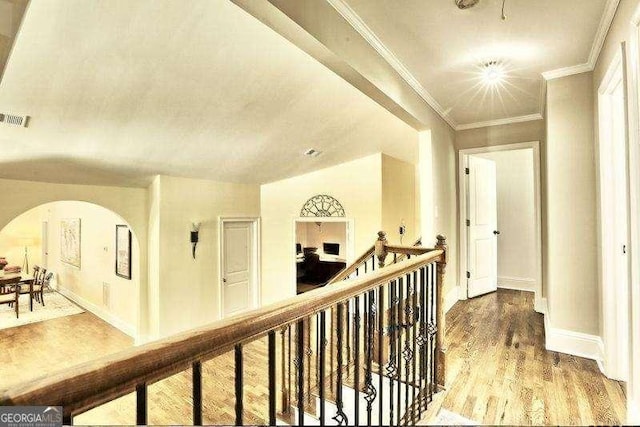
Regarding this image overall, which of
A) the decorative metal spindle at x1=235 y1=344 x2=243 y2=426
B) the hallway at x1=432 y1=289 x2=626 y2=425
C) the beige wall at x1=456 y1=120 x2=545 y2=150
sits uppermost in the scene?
the beige wall at x1=456 y1=120 x2=545 y2=150

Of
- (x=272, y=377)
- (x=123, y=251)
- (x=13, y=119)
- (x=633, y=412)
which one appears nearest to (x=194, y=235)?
(x=123, y=251)

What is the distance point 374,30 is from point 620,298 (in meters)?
2.63

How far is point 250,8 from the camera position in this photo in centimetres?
165

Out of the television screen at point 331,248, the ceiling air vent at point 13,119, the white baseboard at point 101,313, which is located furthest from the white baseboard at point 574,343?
the television screen at point 331,248

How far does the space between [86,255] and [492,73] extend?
26.5ft

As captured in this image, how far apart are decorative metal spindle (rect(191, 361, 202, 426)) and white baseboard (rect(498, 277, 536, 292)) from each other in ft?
19.5

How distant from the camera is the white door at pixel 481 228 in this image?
15.8ft

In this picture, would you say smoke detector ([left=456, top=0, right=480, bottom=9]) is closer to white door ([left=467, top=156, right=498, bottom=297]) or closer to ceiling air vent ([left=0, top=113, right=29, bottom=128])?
white door ([left=467, top=156, right=498, bottom=297])

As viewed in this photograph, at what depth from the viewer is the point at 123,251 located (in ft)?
19.0

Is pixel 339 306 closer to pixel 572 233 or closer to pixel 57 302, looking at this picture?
pixel 572 233

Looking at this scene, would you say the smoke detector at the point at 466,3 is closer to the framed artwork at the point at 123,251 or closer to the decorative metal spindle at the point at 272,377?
the decorative metal spindle at the point at 272,377

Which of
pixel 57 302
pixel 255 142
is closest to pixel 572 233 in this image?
pixel 255 142

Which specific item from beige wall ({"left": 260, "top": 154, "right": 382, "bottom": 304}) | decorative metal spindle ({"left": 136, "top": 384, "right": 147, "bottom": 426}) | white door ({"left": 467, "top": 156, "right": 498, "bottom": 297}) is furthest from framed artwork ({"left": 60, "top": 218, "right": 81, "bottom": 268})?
decorative metal spindle ({"left": 136, "top": 384, "right": 147, "bottom": 426})

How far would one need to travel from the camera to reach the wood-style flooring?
2164mm
